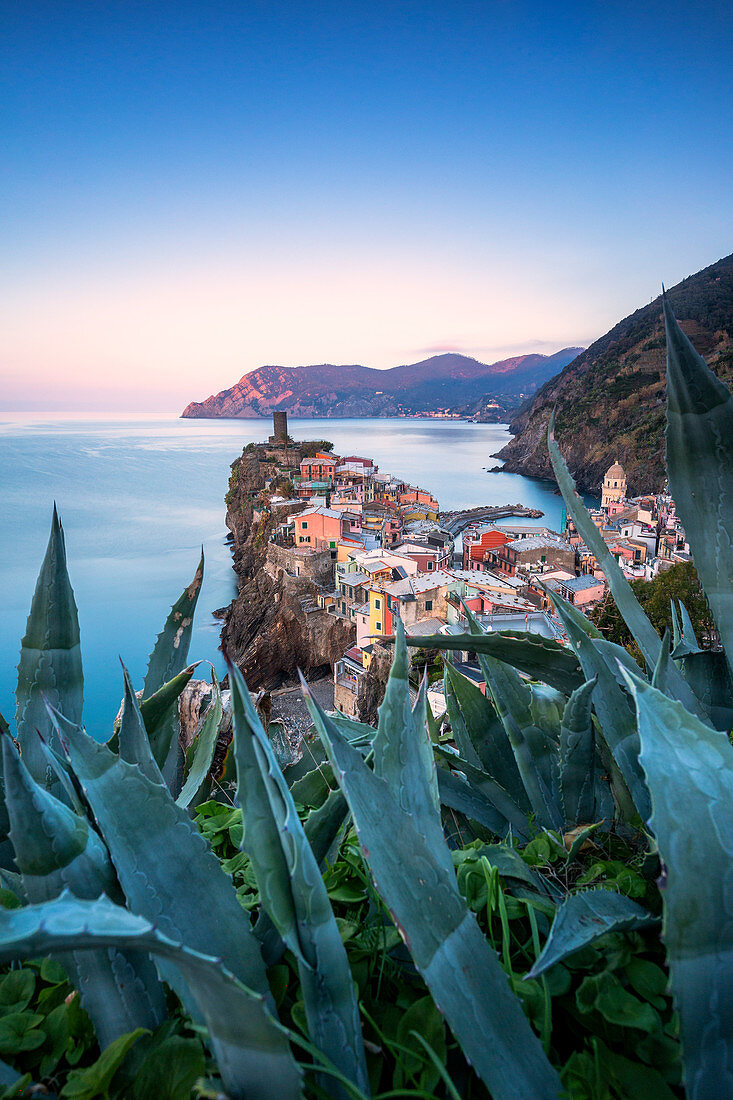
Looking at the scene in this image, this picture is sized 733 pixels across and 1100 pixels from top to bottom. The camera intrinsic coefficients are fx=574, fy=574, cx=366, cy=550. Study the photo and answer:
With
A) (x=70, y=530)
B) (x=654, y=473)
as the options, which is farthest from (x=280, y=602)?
(x=654, y=473)

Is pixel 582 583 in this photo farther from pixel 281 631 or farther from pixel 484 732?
pixel 484 732

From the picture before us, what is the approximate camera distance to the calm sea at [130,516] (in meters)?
20.1

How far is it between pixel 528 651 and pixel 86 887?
0.84 metres

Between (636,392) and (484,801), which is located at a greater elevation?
(636,392)

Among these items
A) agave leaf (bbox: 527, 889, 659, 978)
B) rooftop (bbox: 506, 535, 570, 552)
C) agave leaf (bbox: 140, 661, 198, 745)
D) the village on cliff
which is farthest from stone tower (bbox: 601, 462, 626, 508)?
agave leaf (bbox: 527, 889, 659, 978)

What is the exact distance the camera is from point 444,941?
1.90ft

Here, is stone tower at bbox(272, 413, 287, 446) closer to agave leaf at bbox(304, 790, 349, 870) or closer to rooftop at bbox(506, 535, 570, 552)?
rooftop at bbox(506, 535, 570, 552)

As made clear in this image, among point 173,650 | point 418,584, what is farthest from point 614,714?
point 418,584

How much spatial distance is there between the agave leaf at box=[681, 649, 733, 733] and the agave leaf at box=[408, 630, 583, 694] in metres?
0.23

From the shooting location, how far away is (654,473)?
114ft

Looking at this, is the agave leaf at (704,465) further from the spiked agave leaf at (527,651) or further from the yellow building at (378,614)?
the yellow building at (378,614)

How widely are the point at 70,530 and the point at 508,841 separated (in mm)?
40208

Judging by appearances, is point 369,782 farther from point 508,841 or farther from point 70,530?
point 70,530

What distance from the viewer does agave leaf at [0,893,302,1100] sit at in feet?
1.26
